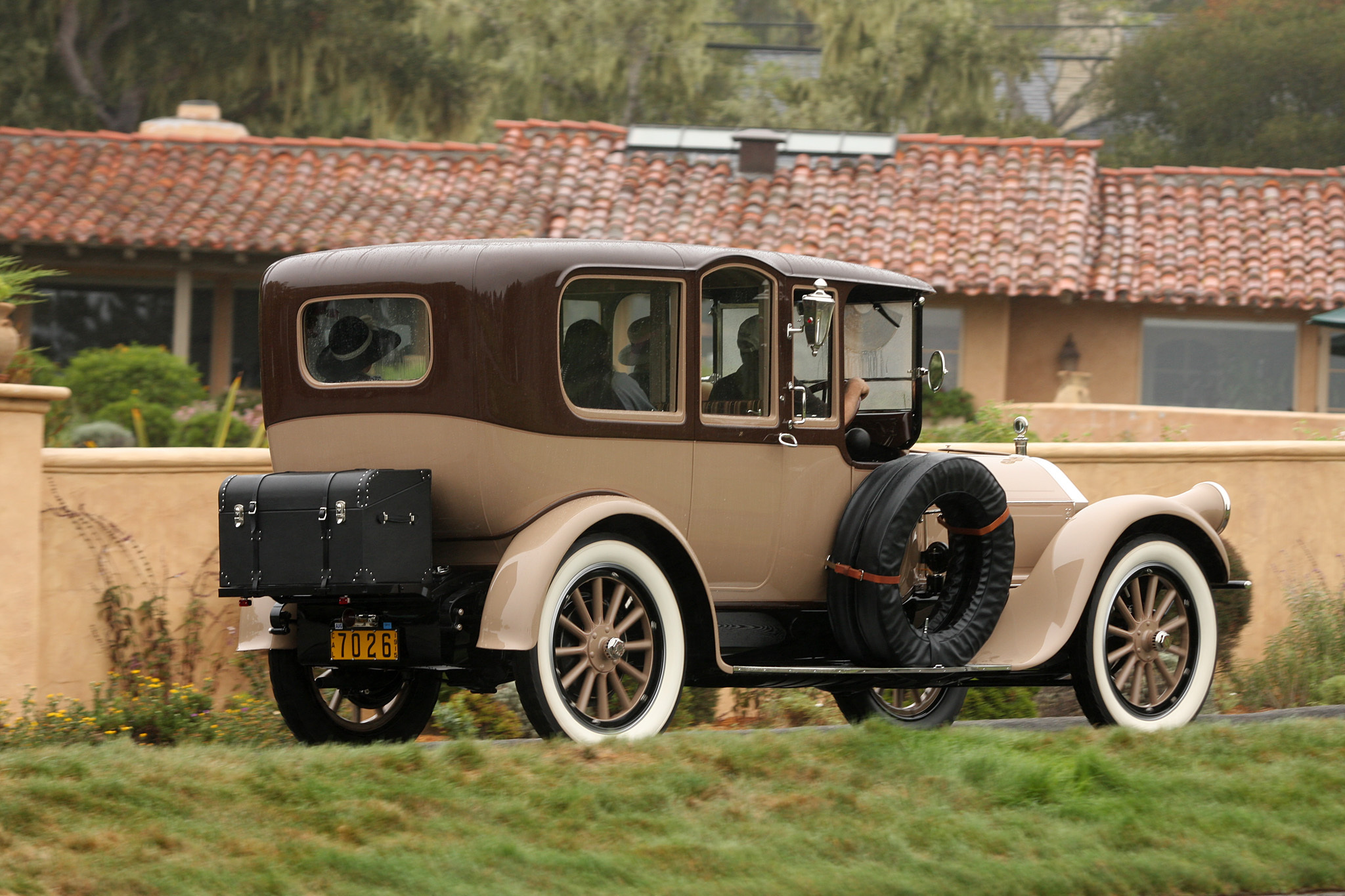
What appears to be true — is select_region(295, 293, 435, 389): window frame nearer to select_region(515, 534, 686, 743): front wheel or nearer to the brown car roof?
the brown car roof

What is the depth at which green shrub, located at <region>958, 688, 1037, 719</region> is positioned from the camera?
9297 mm

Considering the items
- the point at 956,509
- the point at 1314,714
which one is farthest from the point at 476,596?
the point at 1314,714

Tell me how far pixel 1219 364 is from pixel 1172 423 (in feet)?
20.3

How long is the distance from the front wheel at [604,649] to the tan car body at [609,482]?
0.12m

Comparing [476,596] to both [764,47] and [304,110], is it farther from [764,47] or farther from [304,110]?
[764,47]

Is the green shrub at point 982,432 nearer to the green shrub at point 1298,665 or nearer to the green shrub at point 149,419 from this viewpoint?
the green shrub at point 1298,665

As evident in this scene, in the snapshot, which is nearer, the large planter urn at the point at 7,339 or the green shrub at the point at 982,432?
the large planter urn at the point at 7,339

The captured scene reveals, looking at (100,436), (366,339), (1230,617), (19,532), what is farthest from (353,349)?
(100,436)

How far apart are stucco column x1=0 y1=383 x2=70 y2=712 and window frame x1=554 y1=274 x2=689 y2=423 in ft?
9.66

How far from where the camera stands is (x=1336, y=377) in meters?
23.6

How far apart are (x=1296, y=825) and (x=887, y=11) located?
31.9m

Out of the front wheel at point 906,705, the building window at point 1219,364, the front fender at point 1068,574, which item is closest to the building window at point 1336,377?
the building window at point 1219,364

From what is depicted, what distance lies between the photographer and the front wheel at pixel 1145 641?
23.4 feet

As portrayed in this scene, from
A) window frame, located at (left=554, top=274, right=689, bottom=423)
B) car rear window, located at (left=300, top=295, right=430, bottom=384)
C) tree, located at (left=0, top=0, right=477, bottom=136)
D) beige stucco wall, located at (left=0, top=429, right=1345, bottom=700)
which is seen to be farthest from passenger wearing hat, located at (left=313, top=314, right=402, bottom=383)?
tree, located at (left=0, top=0, right=477, bottom=136)
